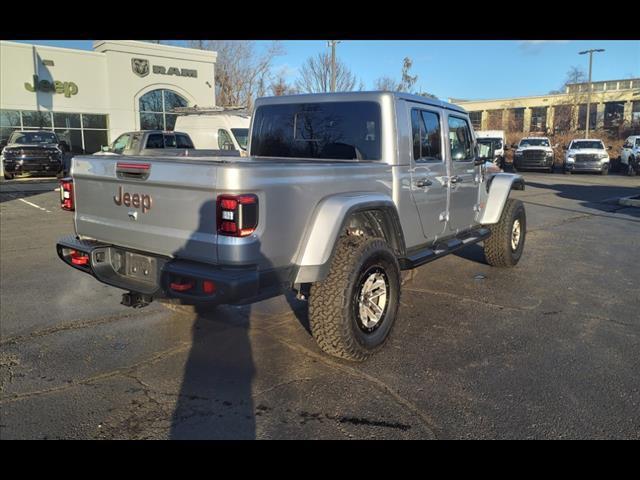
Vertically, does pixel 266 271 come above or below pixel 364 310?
above

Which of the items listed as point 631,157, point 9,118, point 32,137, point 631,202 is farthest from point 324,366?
point 631,157

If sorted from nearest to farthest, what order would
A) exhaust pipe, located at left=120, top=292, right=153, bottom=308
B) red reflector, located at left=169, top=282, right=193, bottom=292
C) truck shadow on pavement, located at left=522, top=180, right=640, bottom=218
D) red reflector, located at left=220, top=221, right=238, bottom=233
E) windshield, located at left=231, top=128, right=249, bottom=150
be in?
red reflector, located at left=220, top=221, right=238, bottom=233 < red reflector, located at left=169, top=282, right=193, bottom=292 < exhaust pipe, located at left=120, top=292, right=153, bottom=308 < truck shadow on pavement, located at left=522, top=180, right=640, bottom=218 < windshield, located at left=231, top=128, right=249, bottom=150

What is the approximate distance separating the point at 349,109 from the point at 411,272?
8.85ft

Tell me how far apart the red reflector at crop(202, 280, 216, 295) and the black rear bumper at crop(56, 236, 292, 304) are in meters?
0.01

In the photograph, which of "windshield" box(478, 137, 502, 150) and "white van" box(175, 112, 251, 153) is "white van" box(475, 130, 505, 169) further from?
"white van" box(175, 112, 251, 153)

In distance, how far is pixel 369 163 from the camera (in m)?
4.31

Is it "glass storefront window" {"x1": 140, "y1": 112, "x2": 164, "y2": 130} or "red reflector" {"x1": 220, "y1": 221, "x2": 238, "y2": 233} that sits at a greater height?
"glass storefront window" {"x1": 140, "y1": 112, "x2": 164, "y2": 130}

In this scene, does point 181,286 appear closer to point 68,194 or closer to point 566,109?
point 68,194

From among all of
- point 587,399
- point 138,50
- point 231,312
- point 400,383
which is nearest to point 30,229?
point 231,312

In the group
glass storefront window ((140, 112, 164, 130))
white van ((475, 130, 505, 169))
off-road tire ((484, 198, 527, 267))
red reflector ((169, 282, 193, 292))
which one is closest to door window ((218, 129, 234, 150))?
off-road tire ((484, 198, 527, 267))

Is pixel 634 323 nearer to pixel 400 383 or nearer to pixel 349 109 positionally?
pixel 400 383

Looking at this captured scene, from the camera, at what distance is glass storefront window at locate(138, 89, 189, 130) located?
91.3 ft

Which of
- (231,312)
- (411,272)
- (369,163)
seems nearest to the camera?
(369,163)
